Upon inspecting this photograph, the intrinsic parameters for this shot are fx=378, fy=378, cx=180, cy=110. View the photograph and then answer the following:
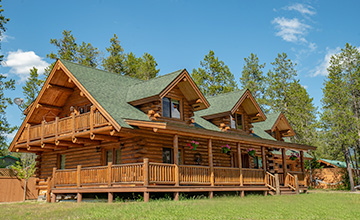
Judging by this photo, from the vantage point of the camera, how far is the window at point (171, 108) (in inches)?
904

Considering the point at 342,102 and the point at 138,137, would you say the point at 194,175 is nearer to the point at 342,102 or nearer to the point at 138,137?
the point at 138,137

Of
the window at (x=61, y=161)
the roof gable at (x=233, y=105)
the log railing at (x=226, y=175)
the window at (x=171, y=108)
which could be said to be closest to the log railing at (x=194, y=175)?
the log railing at (x=226, y=175)

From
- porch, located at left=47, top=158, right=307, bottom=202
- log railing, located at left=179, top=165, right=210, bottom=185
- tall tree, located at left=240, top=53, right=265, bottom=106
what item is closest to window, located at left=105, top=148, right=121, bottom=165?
porch, located at left=47, top=158, right=307, bottom=202

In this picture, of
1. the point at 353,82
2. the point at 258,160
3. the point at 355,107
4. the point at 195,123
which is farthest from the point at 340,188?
the point at 195,123

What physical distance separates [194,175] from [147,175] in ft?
11.8

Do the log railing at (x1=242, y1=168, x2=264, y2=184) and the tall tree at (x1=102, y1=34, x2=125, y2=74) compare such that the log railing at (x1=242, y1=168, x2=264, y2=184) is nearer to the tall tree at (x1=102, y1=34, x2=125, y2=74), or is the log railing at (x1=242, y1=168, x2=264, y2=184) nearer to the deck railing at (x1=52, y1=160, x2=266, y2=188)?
the deck railing at (x1=52, y1=160, x2=266, y2=188)

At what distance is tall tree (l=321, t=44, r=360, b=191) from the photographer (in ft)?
124

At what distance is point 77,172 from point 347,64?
31208 mm

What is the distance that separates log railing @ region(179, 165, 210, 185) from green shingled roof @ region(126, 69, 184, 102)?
4546mm

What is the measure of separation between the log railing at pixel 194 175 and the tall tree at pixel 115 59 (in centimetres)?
3078

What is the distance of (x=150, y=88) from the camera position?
2298 centimetres

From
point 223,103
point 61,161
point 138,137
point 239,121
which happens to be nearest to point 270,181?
point 239,121

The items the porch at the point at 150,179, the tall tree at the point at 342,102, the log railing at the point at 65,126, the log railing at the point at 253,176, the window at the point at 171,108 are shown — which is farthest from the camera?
the tall tree at the point at 342,102

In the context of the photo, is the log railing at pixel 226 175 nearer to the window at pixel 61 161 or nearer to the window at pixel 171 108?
→ the window at pixel 171 108
